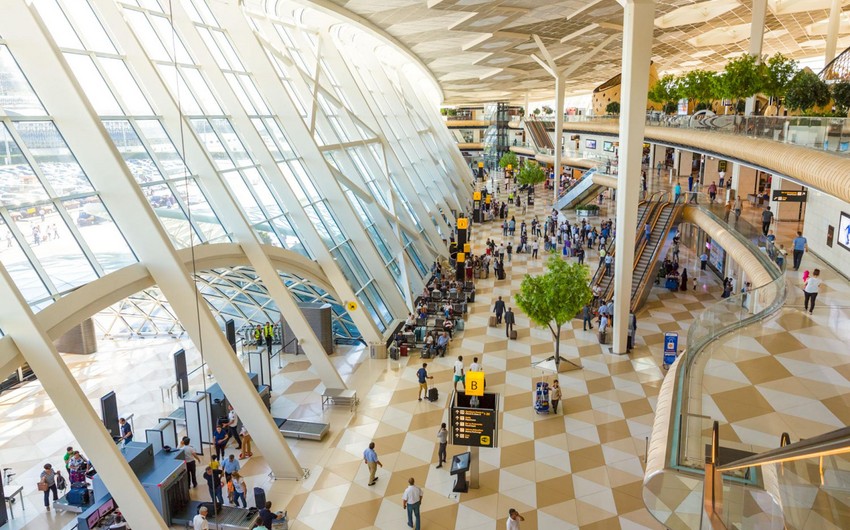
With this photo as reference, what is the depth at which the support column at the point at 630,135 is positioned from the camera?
18702mm

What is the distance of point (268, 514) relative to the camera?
37.0ft

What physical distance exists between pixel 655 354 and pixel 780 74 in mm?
13007

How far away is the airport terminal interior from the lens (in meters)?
10.3

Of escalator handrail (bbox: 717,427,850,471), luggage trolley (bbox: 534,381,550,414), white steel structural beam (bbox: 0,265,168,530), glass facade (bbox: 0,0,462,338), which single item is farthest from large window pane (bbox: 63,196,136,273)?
escalator handrail (bbox: 717,427,850,471)

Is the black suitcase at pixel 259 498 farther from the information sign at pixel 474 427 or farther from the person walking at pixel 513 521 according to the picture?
the person walking at pixel 513 521

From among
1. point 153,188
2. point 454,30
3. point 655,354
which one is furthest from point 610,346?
point 454,30

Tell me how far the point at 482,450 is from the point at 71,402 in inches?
351

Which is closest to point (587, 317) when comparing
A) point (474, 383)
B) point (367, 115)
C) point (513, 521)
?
point (474, 383)

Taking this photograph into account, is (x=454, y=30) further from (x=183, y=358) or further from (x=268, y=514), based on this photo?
(x=268, y=514)

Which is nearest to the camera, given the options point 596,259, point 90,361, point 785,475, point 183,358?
point 785,475

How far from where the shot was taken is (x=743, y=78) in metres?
24.3

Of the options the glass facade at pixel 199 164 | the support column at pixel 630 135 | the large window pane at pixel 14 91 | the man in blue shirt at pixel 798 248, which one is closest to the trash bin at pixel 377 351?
the glass facade at pixel 199 164

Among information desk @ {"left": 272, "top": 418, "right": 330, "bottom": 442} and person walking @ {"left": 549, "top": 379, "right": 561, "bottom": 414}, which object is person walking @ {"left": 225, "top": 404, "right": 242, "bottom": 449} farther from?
person walking @ {"left": 549, "top": 379, "right": 561, "bottom": 414}

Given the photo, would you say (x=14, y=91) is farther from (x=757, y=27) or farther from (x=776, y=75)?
(x=757, y=27)
